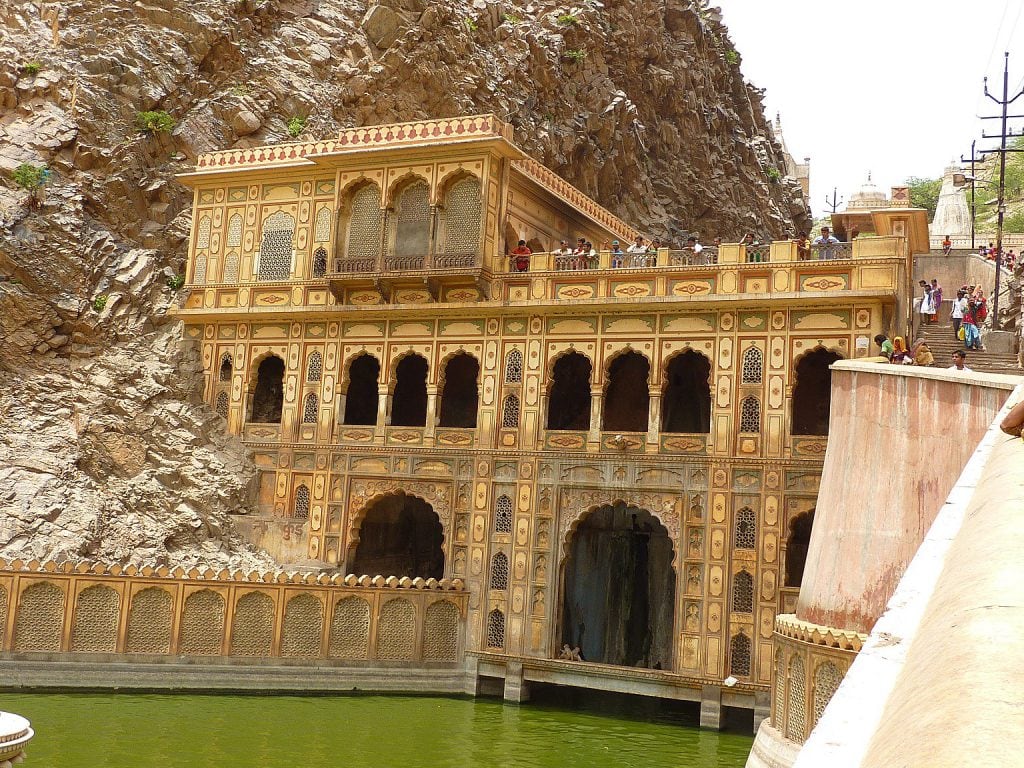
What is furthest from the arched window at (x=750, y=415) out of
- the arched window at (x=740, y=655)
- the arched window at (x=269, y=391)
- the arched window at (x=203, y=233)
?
the arched window at (x=203, y=233)

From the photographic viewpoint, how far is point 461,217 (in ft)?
72.9

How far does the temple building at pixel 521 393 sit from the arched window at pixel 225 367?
0.05m

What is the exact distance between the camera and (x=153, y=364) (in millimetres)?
23891

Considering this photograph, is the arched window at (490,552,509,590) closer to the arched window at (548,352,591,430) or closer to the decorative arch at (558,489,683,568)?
the decorative arch at (558,489,683,568)

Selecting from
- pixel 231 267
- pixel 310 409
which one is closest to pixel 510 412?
pixel 310 409

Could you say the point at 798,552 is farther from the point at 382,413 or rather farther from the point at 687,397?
the point at 382,413

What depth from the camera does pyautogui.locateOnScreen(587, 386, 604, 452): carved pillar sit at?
20.6 m

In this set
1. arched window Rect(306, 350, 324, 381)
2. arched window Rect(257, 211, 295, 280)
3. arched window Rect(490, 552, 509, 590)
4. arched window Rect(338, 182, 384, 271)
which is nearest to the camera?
arched window Rect(490, 552, 509, 590)

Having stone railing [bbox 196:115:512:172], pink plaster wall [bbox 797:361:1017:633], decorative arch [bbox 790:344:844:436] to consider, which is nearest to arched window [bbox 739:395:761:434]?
decorative arch [bbox 790:344:844:436]

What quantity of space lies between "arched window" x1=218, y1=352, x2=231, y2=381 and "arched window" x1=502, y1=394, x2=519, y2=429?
23.8ft

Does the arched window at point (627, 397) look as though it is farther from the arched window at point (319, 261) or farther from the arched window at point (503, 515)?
the arched window at point (319, 261)

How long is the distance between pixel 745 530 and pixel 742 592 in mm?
1132

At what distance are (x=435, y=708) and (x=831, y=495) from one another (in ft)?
31.5

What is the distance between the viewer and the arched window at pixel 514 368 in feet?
70.8
